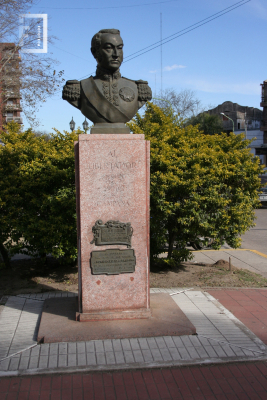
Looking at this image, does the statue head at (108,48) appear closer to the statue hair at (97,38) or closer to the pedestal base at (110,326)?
the statue hair at (97,38)

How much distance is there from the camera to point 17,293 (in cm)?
681

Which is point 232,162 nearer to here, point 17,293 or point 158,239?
point 158,239

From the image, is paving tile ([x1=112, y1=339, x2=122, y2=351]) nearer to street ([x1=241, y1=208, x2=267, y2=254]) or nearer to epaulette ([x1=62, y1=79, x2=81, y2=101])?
epaulette ([x1=62, y1=79, x2=81, y2=101])

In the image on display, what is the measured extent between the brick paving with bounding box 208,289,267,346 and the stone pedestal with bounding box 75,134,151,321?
5.06ft

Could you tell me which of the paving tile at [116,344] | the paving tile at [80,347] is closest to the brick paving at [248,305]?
the paving tile at [116,344]

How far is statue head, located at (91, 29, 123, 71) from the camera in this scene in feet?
16.6

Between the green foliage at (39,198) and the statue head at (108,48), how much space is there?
2.72 m

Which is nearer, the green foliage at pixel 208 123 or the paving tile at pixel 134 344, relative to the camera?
the paving tile at pixel 134 344

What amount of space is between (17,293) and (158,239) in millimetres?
2890

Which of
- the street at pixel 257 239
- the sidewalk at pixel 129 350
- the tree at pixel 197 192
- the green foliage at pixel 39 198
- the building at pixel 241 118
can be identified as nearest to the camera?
the sidewalk at pixel 129 350

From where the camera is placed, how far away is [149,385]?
3965 mm

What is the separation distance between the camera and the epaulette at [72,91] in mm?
5195

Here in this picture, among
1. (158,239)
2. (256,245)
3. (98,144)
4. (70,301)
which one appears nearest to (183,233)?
(158,239)

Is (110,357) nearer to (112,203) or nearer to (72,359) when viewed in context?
(72,359)
